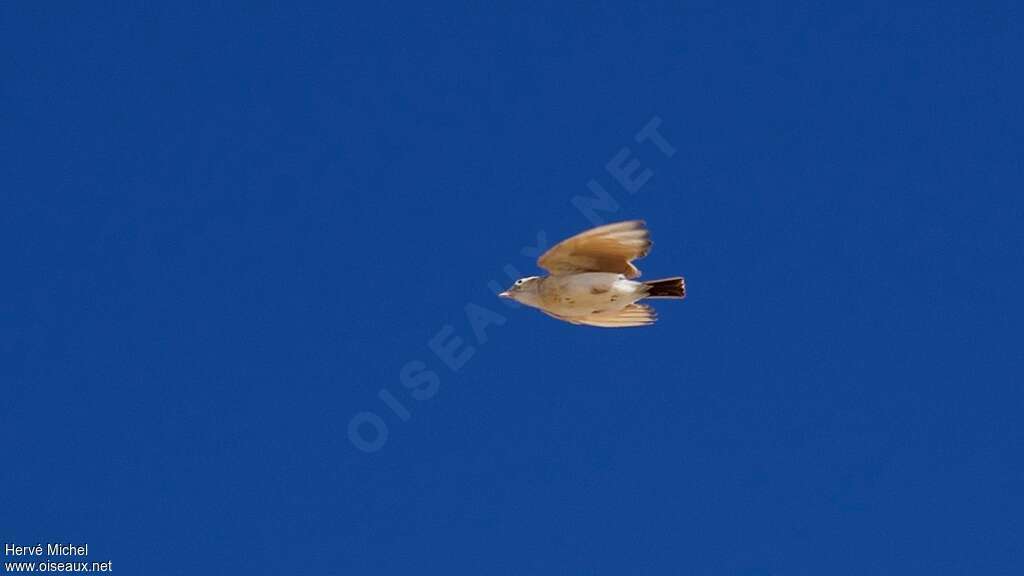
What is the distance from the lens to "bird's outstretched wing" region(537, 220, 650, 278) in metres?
16.9

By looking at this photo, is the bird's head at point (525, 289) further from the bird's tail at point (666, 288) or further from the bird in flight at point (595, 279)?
the bird's tail at point (666, 288)

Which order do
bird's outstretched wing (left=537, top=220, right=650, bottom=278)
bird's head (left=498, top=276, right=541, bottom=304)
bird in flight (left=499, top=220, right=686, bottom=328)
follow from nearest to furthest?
bird's outstretched wing (left=537, top=220, right=650, bottom=278)
bird in flight (left=499, top=220, right=686, bottom=328)
bird's head (left=498, top=276, right=541, bottom=304)

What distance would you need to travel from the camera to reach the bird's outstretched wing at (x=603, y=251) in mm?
16891

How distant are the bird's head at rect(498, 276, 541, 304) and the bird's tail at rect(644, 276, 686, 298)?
1.40m

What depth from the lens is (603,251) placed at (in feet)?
56.9

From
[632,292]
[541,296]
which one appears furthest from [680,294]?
[541,296]

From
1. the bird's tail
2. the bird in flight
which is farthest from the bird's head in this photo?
the bird's tail

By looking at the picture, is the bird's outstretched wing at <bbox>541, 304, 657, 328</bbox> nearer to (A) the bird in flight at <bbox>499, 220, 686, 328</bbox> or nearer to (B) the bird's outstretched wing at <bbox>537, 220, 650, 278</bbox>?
(A) the bird in flight at <bbox>499, 220, 686, 328</bbox>

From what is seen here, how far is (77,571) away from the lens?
23203 millimetres

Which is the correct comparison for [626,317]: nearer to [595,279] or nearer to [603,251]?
[595,279]

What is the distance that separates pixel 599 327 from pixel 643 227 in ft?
7.84

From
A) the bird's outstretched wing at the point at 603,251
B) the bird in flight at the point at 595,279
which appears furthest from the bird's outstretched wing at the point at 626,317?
the bird's outstretched wing at the point at 603,251

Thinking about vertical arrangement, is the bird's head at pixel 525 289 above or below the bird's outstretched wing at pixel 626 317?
above

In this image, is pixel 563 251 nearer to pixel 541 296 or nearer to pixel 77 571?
pixel 541 296
